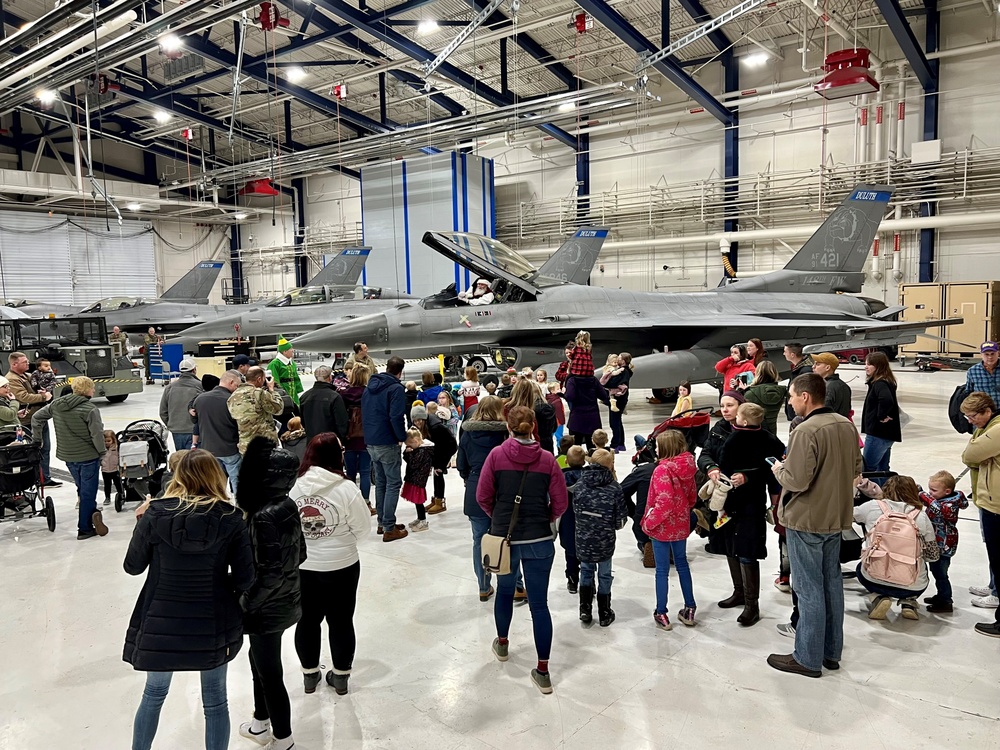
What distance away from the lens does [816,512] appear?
3.36m

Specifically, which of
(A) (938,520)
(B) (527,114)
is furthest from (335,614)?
(B) (527,114)

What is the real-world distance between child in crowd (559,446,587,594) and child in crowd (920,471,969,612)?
2.24 meters

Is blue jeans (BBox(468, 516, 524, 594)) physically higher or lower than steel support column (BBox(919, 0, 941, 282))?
lower

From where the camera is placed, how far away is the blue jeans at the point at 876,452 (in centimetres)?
599

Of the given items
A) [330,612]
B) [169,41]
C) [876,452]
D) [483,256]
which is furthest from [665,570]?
[169,41]

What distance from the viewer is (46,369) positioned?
8.84 metres

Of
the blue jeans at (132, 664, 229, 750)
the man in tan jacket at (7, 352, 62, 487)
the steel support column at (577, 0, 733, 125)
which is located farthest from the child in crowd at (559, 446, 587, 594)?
the steel support column at (577, 0, 733, 125)

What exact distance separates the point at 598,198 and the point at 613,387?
58.7 feet

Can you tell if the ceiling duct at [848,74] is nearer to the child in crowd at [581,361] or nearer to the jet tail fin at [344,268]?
the child in crowd at [581,361]

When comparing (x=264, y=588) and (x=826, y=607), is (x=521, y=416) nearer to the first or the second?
(x=264, y=588)

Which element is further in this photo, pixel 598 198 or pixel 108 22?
pixel 598 198

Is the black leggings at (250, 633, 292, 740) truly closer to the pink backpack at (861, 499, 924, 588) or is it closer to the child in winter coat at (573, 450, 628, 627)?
the child in winter coat at (573, 450, 628, 627)

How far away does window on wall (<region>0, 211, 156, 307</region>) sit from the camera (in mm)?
27984

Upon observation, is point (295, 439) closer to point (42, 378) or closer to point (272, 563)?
point (272, 563)
